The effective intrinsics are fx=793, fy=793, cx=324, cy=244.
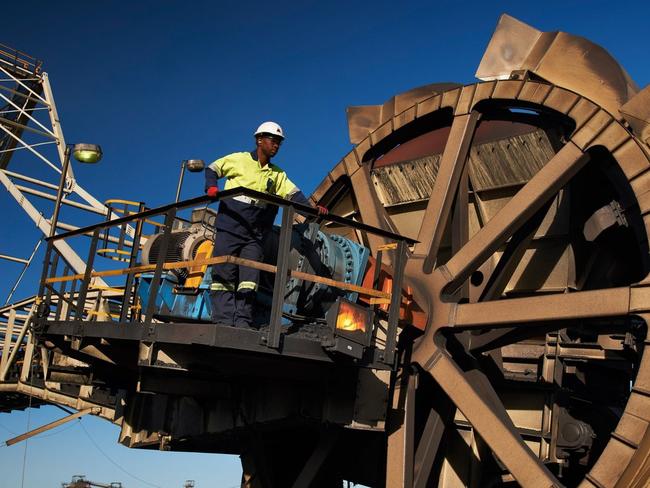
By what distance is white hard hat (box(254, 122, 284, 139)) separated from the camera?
251 inches

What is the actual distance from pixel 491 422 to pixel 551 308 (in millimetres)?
1020

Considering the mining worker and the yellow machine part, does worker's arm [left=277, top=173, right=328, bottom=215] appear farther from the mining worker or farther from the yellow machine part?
the yellow machine part

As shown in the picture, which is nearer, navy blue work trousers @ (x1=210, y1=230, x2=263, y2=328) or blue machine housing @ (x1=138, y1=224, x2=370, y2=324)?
navy blue work trousers @ (x1=210, y1=230, x2=263, y2=328)

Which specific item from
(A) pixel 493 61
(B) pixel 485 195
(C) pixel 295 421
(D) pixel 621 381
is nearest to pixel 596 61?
(A) pixel 493 61

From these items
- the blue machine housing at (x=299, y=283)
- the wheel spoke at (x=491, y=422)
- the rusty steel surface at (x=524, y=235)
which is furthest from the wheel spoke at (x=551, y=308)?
the blue machine housing at (x=299, y=283)

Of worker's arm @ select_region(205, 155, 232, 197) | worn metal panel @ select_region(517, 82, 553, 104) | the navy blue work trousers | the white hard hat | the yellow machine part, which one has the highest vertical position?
worn metal panel @ select_region(517, 82, 553, 104)

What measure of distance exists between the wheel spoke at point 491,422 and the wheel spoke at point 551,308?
452 millimetres

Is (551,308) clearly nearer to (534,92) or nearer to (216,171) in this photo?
(534,92)

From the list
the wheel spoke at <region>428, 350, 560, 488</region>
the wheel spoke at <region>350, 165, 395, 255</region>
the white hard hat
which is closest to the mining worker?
the white hard hat

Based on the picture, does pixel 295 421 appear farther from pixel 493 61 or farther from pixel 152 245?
pixel 493 61

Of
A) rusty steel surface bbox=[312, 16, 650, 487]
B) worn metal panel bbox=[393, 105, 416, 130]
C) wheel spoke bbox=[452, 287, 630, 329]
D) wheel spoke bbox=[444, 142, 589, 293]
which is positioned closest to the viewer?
wheel spoke bbox=[452, 287, 630, 329]

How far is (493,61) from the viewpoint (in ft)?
25.4

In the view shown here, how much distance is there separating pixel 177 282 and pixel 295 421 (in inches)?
62.9

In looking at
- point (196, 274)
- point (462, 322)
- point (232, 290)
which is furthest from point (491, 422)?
point (196, 274)
